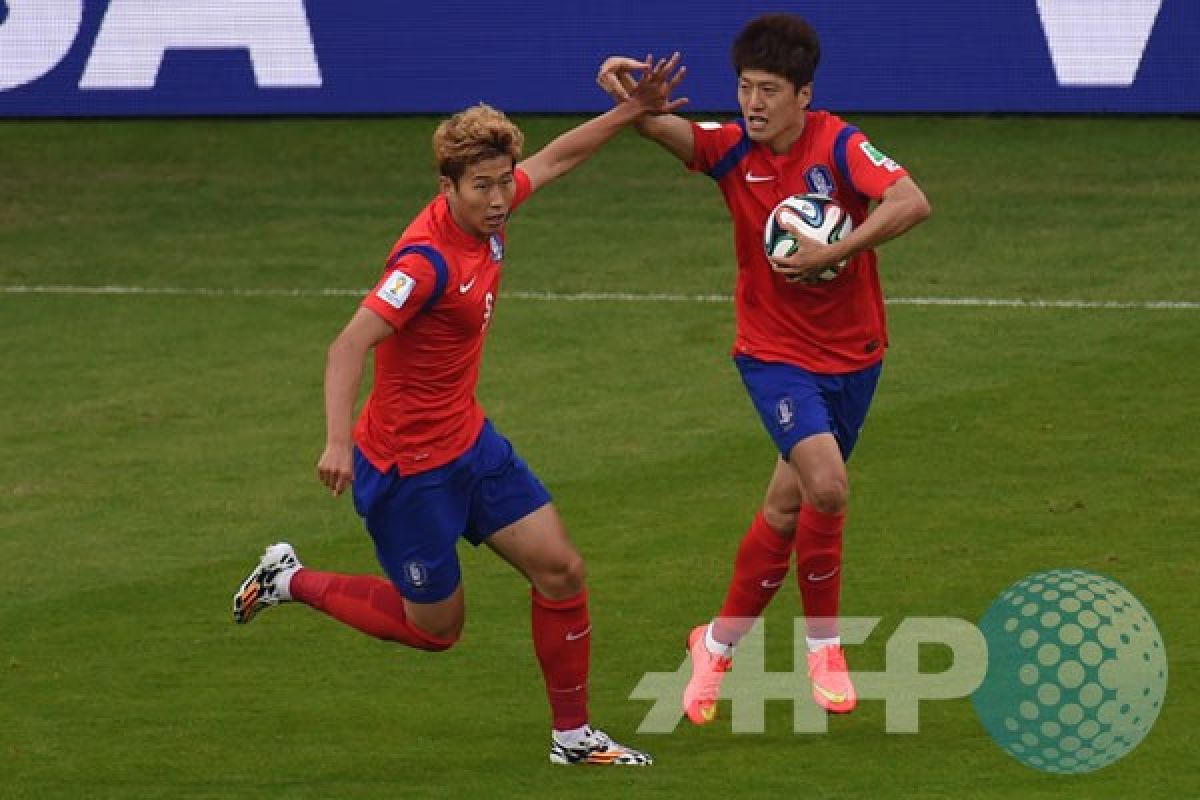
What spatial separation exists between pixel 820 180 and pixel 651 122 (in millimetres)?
646

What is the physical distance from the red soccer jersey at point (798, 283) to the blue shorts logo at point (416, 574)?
1.51m

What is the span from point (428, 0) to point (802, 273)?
1226 centimetres

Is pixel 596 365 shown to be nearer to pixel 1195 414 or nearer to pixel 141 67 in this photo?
pixel 1195 414

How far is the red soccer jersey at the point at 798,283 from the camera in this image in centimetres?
873

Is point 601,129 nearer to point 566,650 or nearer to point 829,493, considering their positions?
point 829,493

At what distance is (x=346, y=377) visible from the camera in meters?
7.54

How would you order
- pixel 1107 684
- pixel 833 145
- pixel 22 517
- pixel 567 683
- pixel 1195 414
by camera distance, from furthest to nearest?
pixel 1195 414
pixel 22 517
pixel 833 145
pixel 567 683
pixel 1107 684

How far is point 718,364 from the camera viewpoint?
14.6m

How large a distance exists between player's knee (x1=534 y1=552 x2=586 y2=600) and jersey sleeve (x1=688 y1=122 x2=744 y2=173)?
1602 mm

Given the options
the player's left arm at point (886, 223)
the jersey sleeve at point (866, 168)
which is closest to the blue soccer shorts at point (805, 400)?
the player's left arm at point (886, 223)

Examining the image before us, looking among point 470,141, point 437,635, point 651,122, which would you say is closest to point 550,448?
point 651,122

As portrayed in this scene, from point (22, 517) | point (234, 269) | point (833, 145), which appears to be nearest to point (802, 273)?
point (833, 145)

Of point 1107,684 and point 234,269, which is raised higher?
point 1107,684

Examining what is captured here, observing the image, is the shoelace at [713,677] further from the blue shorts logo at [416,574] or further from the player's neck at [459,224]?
the player's neck at [459,224]
